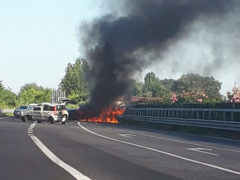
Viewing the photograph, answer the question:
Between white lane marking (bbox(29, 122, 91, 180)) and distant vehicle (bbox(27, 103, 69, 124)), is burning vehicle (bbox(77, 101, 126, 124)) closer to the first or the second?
distant vehicle (bbox(27, 103, 69, 124))

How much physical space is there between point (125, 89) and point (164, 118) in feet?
57.9

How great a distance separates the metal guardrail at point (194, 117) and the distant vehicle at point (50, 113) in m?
7.06

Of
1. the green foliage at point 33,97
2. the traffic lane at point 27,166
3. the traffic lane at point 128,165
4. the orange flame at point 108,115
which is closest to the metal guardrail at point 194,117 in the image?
the orange flame at point 108,115

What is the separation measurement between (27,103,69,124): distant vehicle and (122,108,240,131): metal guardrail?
23.1 feet

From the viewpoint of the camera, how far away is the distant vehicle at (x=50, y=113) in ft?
138

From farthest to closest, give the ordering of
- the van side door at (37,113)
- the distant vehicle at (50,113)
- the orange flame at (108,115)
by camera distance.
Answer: the orange flame at (108,115)
the van side door at (37,113)
the distant vehicle at (50,113)

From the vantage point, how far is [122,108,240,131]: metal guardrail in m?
28.6

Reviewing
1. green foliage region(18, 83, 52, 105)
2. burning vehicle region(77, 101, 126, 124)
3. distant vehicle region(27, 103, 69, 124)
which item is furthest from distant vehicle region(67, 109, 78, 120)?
green foliage region(18, 83, 52, 105)

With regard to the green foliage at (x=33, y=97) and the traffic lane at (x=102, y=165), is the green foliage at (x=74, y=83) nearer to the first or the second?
the green foliage at (x=33, y=97)

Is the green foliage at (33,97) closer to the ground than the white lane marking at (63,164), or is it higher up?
higher up

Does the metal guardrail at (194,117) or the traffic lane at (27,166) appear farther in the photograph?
the metal guardrail at (194,117)

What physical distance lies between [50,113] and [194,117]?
13670 mm

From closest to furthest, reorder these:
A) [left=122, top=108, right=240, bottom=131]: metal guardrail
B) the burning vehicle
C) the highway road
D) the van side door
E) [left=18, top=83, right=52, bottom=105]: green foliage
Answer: the highway road
[left=122, top=108, right=240, bottom=131]: metal guardrail
the van side door
the burning vehicle
[left=18, top=83, right=52, bottom=105]: green foliage

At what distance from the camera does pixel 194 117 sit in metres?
34.2
